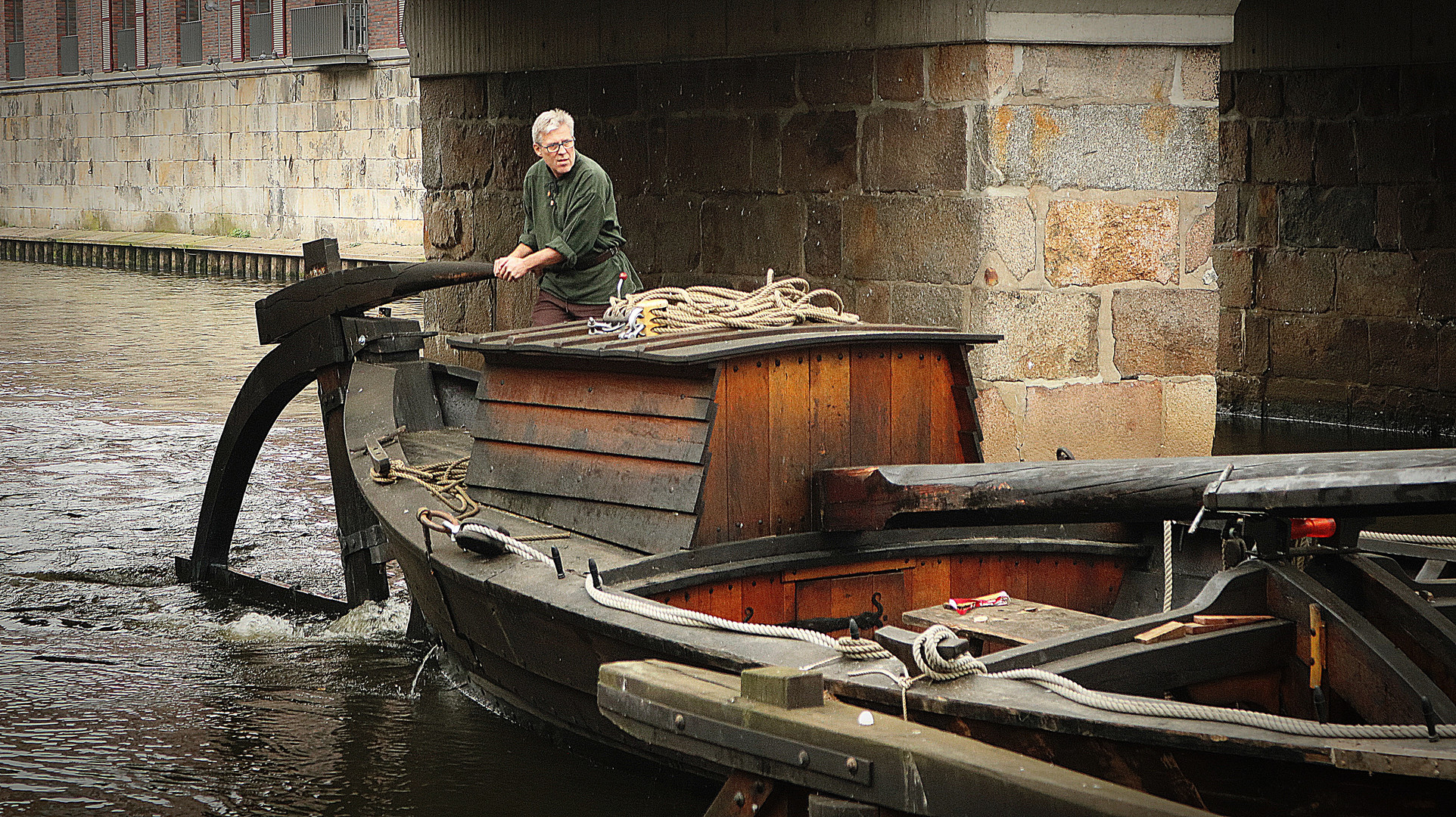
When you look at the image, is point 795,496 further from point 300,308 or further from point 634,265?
point 634,265

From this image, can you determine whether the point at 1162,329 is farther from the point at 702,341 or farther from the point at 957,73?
the point at 702,341

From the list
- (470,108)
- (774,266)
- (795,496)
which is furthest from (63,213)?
(795,496)

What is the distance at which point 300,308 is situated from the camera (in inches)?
257

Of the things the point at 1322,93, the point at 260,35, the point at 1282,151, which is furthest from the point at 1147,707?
the point at 260,35

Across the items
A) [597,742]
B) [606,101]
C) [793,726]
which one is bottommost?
[597,742]

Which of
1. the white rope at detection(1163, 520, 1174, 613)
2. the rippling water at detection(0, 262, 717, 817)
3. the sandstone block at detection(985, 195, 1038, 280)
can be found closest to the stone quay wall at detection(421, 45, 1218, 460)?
the sandstone block at detection(985, 195, 1038, 280)

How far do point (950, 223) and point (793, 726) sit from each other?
362 cm

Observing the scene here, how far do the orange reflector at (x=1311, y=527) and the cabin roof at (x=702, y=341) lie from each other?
1221mm

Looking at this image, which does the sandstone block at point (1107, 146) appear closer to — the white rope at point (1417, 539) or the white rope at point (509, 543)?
the white rope at point (1417, 539)

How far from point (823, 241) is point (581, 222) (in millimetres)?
1051

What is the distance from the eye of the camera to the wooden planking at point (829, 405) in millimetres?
4559

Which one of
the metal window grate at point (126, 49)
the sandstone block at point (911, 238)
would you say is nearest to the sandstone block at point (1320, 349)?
the sandstone block at point (911, 238)

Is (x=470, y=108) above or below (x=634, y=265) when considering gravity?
above

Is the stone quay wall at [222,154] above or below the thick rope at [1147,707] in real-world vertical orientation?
above
